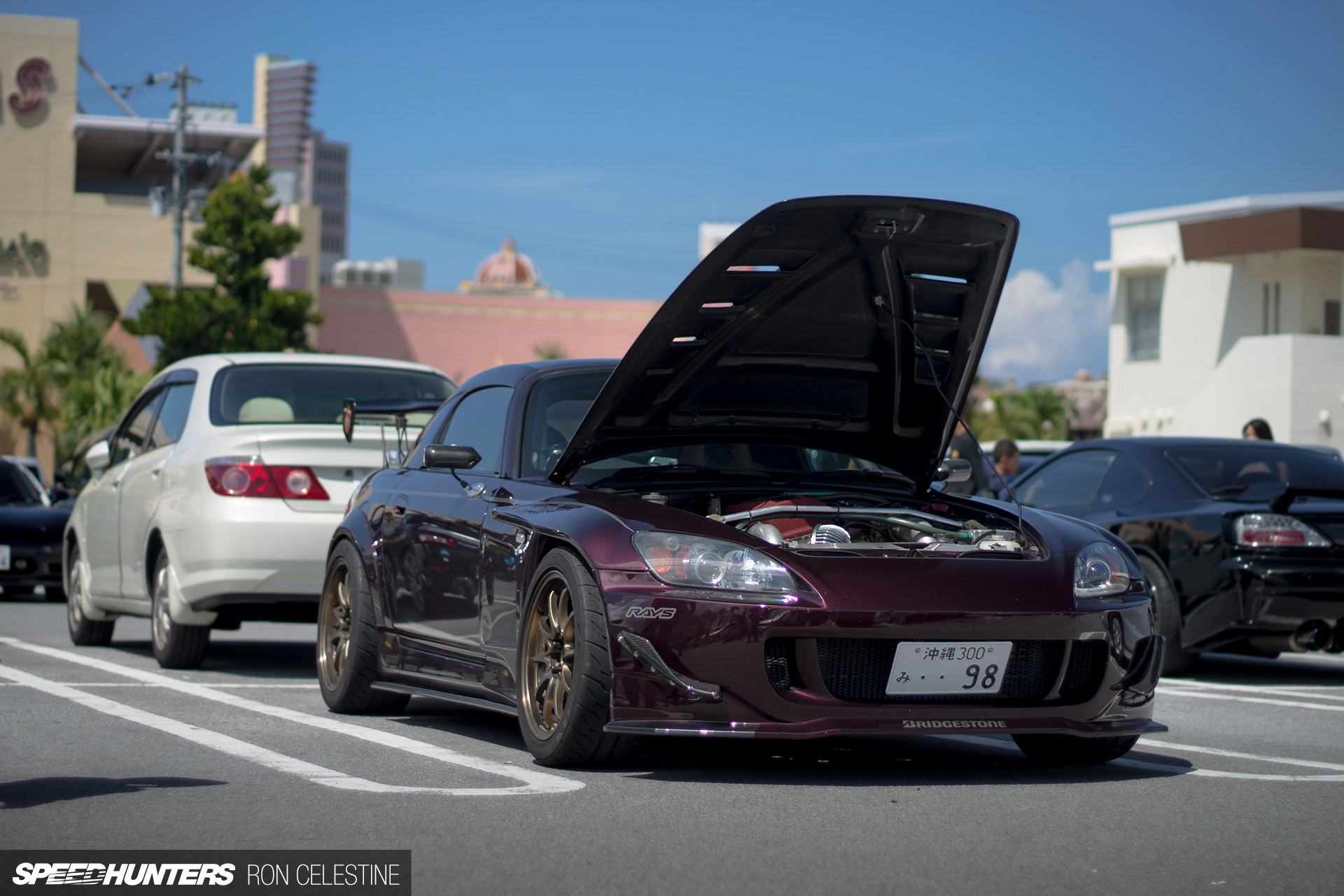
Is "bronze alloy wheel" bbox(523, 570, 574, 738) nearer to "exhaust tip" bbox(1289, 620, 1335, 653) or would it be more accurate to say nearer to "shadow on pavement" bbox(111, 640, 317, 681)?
"shadow on pavement" bbox(111, 640, 317, 681)

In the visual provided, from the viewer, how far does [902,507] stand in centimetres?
602

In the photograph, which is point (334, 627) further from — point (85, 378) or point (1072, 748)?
point (85, 378)

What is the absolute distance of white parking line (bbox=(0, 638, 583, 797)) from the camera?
16.0 ft

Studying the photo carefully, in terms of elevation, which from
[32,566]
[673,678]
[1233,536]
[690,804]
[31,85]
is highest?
[31,85]

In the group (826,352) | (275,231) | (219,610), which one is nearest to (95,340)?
(275,231)

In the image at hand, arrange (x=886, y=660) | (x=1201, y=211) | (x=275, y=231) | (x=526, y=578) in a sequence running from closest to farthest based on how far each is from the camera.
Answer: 1. (x=886, y=660)
2. (x=526, y=578)
3. (x=1201, y=211)
4. (x=275, y=231)

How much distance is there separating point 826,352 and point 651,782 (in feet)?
6.29

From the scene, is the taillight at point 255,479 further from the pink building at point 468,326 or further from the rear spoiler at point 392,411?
the pink building at point 468,326

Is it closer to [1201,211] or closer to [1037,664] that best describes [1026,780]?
[1037,664]

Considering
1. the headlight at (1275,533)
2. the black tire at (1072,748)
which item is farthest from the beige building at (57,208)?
the black tire at (1072,748)

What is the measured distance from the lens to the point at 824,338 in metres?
6.07

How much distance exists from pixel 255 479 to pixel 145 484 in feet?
4.08

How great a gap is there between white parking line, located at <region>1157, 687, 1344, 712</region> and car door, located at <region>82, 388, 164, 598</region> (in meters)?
5.84

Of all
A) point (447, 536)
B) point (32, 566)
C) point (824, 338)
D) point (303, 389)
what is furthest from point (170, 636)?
point (32, 566)
